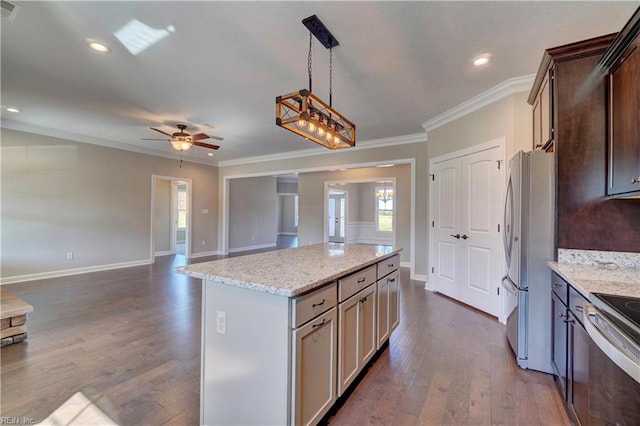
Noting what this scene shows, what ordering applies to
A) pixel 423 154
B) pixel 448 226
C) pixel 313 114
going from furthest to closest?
pixel 423 154 < pixel 448 226 < pixel 313 114

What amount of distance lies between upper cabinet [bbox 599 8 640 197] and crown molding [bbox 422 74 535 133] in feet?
3.66

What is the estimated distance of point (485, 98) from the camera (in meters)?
3.46

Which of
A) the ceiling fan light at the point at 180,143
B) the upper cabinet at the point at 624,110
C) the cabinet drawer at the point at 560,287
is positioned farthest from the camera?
the ceiling fan light at the point at 180,143

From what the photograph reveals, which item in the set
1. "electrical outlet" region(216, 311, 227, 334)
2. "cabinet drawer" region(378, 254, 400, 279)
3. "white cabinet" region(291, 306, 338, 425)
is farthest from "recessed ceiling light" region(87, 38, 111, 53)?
"cabinet drawer" region(378, 254, 400, 279)

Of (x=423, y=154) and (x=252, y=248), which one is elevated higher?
(x=423, y=154)

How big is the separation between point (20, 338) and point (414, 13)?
14.5 feet

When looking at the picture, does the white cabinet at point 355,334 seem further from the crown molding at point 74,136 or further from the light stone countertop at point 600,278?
the crown molding at point 74,136

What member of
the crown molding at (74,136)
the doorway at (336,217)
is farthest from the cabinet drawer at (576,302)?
the doorway at (336,217)

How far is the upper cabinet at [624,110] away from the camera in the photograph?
5.51 feet

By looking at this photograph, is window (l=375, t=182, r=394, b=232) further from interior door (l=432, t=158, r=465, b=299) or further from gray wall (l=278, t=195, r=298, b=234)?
gray wall (l=278, t=195, r=298, b=234)

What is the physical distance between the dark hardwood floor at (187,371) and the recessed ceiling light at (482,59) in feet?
8.90

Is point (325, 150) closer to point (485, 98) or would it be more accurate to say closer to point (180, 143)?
point (180, 143)

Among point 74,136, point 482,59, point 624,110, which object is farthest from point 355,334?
point 74,136

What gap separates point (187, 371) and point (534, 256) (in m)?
2.90
